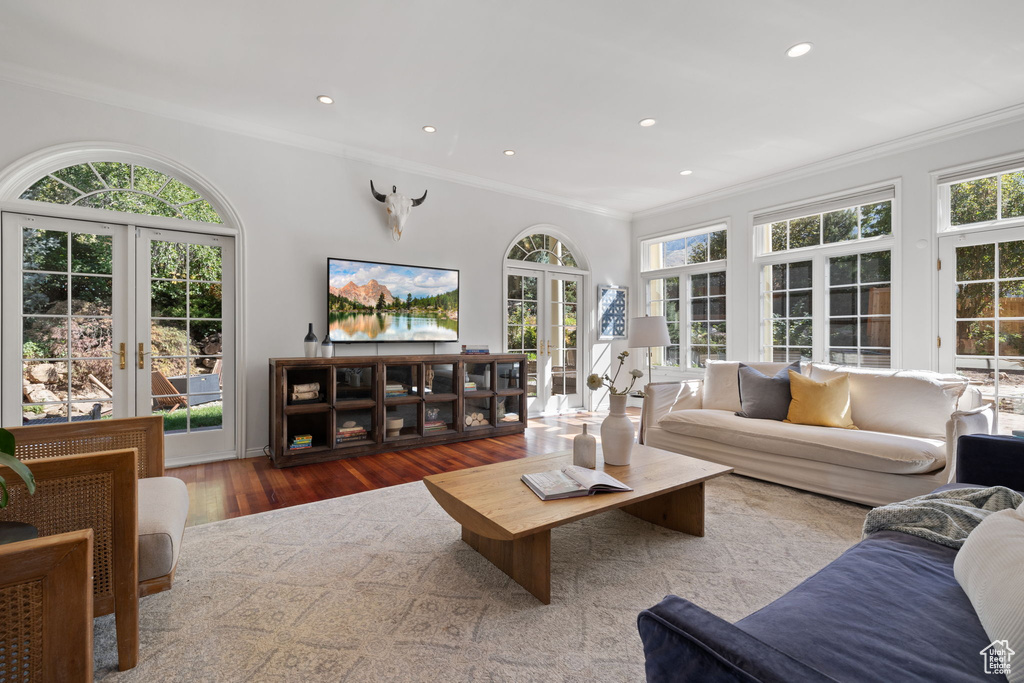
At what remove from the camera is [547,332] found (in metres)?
5.84

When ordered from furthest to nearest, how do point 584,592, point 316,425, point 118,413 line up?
1. point 316,425
2. point 118,413
3. point 584,592

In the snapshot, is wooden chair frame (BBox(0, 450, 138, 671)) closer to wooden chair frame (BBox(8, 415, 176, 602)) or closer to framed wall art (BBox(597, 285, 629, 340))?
wooden chair frame (BBox(8, 415, 176, 602))

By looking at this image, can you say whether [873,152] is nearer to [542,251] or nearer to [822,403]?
[822,403]

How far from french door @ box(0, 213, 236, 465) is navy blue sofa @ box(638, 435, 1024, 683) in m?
4.00

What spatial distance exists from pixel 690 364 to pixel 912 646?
17.5 ft

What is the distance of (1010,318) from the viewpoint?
11.8ft

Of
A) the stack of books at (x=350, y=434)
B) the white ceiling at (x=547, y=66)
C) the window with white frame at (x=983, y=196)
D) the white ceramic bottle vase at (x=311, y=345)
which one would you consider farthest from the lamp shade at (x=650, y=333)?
the white ceramic bottle vase at (x=311, y=345)

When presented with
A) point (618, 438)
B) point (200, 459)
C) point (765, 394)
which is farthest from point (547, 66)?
point (200, 459)

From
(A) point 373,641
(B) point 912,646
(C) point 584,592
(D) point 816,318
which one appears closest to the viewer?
(B) point 912,646

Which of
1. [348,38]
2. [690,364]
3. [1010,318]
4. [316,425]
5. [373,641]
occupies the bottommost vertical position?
[373,641]

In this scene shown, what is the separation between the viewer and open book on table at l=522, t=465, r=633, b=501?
1880mm

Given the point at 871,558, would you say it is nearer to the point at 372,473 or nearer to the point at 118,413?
the point at 372,473

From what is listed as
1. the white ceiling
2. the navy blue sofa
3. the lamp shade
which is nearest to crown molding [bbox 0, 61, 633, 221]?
the white ceiling

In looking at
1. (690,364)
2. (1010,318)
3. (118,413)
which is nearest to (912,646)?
(1010,318)
